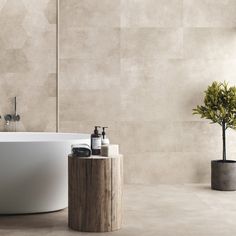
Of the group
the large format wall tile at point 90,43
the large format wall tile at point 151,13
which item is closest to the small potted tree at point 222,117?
the large format wall tile at point 151,13

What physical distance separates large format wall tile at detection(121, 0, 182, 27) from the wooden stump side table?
7.74 feet

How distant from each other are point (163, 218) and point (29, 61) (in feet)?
7.83

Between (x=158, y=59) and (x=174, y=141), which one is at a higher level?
(x=158, y=59)

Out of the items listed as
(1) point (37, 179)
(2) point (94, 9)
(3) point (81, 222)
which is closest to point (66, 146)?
(1) point (37, 179)

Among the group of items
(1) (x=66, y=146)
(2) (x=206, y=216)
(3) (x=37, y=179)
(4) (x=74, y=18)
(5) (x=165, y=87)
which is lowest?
(2) (x=206, y=216)

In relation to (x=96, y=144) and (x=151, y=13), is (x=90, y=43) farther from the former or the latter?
(x=96, y=144)

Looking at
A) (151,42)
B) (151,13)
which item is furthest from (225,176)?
(151,13)

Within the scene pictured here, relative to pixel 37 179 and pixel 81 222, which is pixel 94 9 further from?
pixel 81 222

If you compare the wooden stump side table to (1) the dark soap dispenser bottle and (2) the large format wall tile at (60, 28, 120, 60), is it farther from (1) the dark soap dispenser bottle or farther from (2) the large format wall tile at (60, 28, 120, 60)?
(2) the large format wall tile at (60, 28, 120, 60)

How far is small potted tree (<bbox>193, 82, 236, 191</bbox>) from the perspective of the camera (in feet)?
16.5

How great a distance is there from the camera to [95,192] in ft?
11.0

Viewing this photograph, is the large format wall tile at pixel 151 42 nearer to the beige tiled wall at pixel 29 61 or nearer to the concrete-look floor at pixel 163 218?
the beige tiled wall at pixel 29 61

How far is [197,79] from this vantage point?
546 centimetres

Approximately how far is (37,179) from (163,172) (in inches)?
79.0
